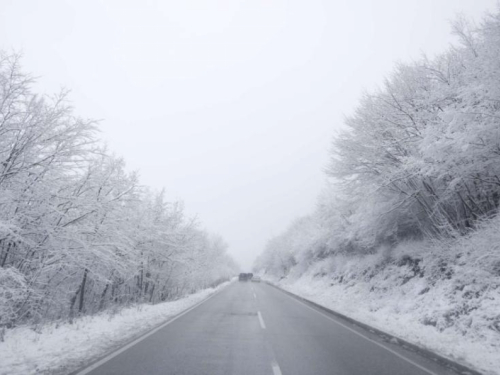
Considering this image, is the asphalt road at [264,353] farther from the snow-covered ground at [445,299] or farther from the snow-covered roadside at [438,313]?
the snow-covered ground at [445,299]

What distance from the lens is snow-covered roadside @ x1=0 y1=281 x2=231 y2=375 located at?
554 cm

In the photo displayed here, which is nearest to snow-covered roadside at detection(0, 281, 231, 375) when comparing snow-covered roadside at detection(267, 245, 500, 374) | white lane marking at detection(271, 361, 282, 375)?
white lane marking at detection(271, 361, 282, 375)

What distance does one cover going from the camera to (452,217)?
13.1 metres

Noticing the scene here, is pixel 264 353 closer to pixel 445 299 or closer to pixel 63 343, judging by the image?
pixel 63 343

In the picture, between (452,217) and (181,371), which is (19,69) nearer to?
(181,371)

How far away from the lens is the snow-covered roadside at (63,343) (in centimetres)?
554

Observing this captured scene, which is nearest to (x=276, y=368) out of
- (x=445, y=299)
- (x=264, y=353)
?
(x=264, y=353)

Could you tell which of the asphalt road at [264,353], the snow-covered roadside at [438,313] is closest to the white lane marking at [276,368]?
the asphalt road at [264,353]

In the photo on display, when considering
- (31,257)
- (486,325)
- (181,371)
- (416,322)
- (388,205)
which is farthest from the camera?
(388,205)

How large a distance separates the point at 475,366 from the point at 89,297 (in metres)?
18.8

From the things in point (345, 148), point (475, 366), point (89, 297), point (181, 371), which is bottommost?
point (475, 366)

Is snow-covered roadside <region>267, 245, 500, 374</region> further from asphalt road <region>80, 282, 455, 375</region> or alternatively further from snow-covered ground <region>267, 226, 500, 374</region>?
asphalt road <region>80, 282, 455, 375</region>

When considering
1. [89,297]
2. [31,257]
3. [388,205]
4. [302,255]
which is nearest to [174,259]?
[89,297]

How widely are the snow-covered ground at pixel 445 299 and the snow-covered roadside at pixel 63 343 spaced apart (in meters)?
7.44
